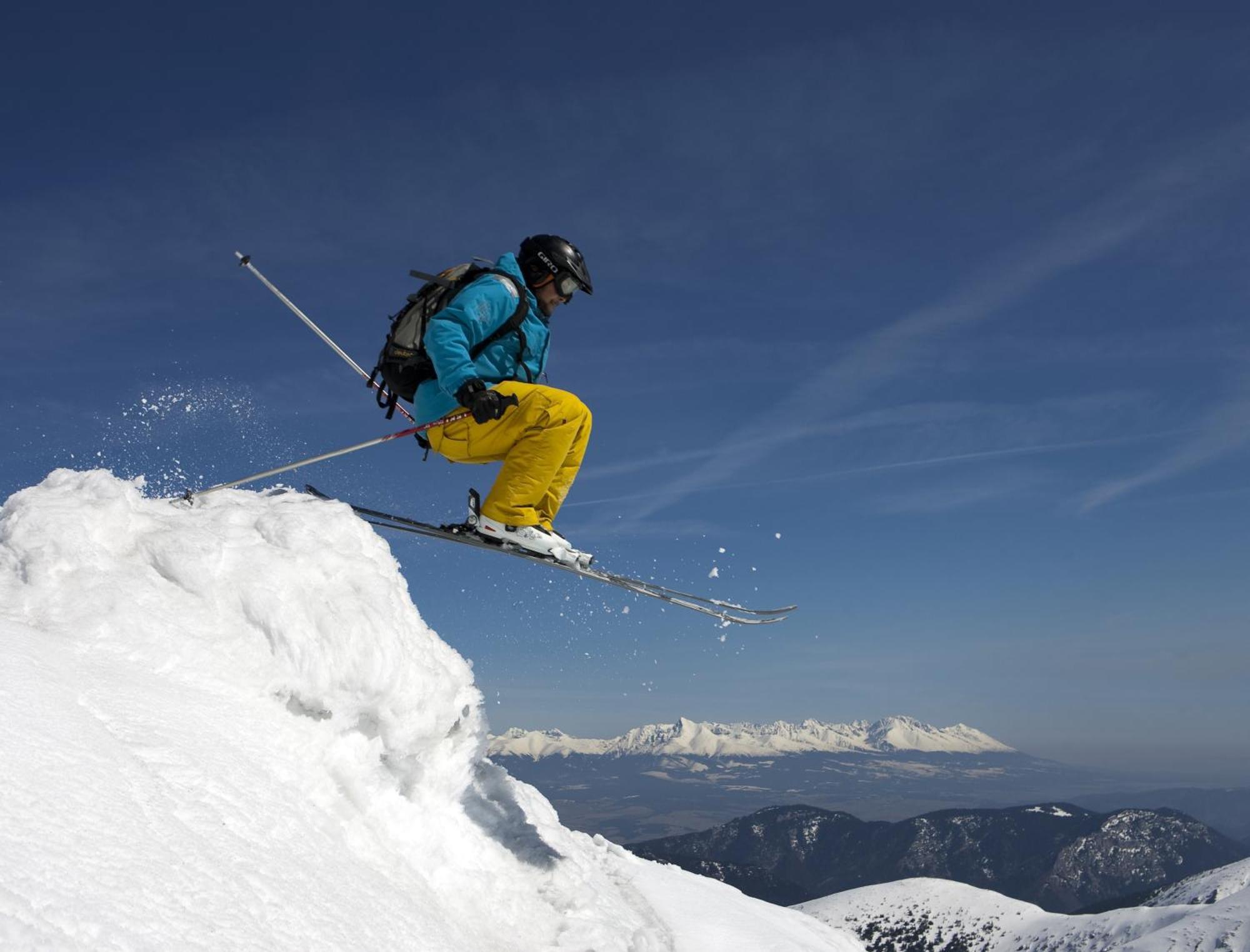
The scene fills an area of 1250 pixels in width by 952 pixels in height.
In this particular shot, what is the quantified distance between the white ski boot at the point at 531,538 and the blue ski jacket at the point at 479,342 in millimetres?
1220

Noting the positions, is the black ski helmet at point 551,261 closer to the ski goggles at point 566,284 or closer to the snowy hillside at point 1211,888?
the ski goggles at point 566,284

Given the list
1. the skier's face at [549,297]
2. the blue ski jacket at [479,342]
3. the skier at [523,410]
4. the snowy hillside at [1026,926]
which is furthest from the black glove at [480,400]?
the snowy hillside at [1026,926]

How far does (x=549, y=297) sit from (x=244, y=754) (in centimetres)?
542

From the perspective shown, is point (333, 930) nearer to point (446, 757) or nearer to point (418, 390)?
point (446, 757)

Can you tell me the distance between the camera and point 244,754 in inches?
190

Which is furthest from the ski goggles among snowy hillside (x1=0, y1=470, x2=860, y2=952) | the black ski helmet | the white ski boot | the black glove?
snowy hillside (x1=0, y1=470, x2=860, y2=952)

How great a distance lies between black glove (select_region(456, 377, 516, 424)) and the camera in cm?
746

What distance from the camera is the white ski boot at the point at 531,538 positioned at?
842 cm

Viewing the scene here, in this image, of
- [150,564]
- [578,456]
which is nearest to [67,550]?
[150,564]

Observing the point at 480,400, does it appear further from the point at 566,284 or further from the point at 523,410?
the point at 566,284

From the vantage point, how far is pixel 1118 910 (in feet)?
517

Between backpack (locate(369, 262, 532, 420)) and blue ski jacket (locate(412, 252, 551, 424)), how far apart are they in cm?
5

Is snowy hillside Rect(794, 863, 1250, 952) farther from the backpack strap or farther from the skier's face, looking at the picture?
the backpack strap

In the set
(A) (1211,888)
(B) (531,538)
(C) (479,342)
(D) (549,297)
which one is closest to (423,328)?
(C) (479,342)
